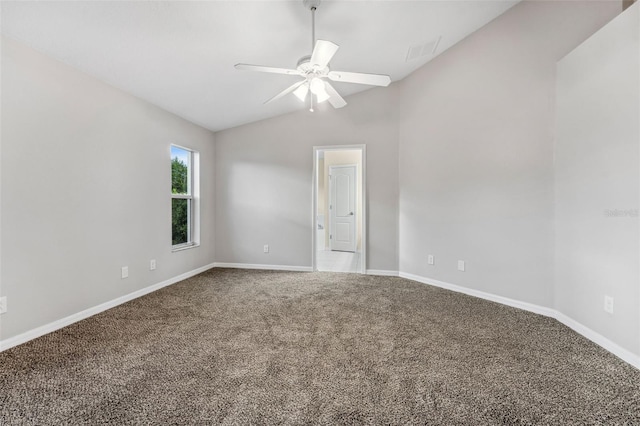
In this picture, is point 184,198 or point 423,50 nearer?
point 423,50

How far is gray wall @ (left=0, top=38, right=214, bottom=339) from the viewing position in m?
2.12

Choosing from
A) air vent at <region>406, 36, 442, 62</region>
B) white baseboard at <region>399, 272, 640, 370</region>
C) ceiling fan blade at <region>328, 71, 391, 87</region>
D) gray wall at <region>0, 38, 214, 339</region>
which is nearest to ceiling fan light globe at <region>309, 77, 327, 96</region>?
ceiling fan blade at <region>328, 71, 391, 87</region>

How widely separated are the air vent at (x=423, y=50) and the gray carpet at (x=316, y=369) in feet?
9.78

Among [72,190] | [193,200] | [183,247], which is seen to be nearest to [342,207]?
[193,200]

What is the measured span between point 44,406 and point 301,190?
11.7 ft

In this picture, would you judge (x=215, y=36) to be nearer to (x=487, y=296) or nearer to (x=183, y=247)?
(x=183, y=247)

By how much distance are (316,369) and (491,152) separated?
2933mm

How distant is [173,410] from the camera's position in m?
1.45

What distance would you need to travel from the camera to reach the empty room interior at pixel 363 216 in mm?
1664

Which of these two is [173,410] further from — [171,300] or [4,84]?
[4,84]

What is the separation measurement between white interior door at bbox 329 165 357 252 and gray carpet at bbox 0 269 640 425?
3.78 metres

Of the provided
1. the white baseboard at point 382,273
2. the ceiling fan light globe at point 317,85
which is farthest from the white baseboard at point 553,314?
the ceiling fan light globe at point 317,85

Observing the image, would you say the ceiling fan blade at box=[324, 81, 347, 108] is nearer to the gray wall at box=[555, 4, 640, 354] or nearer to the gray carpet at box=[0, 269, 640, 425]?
the gray wall at box=[555, 4, 640, 354]

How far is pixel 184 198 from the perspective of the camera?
429 centimetres
